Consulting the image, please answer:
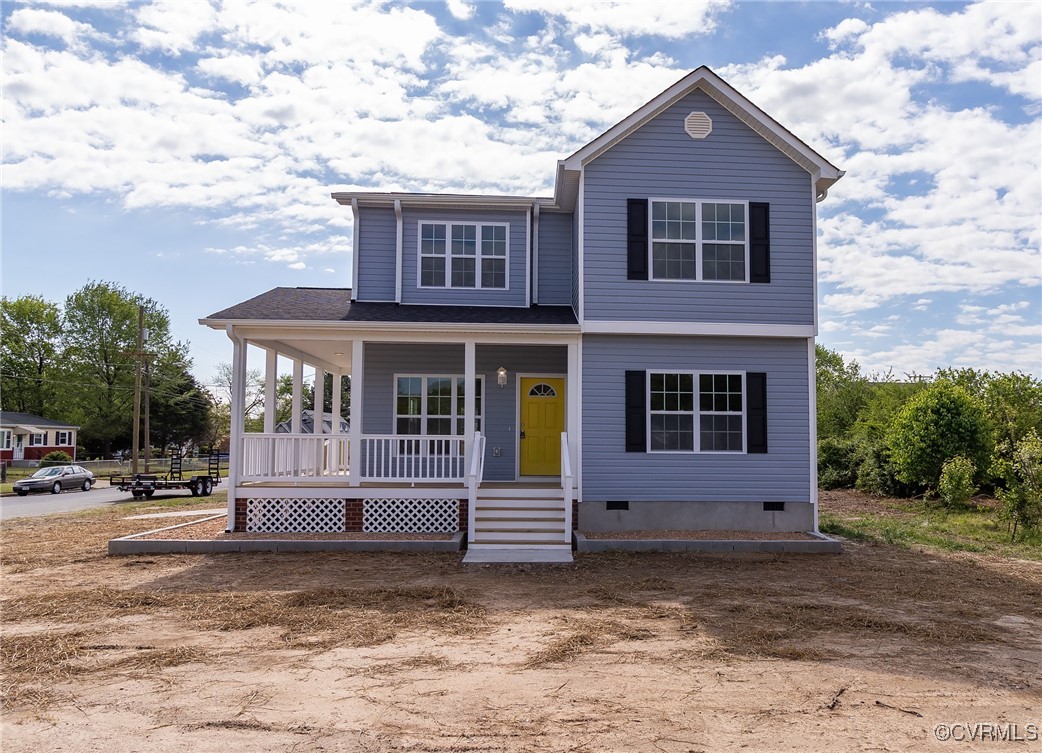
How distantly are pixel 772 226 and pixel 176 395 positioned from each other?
5193cm

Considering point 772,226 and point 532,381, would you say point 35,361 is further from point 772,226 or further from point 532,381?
point 772,226

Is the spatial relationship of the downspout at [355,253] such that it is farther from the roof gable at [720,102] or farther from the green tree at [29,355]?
the green tree at [29,355]

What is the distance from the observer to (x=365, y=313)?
13.5 metres

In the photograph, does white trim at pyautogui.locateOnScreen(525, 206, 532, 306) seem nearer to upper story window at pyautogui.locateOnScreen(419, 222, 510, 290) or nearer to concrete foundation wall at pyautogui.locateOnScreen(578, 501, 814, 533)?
upper story window at pyautogui.locateOnScreen(419, 222, 510, 290)

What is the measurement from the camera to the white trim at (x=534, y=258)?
1492 cm

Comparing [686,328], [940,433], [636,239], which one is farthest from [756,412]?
[940,433]

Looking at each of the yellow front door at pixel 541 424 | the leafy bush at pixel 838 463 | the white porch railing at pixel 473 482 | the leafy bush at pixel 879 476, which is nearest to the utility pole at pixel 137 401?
the yellow front door at pixel 541 424

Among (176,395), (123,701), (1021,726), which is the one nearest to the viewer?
(1021,726)

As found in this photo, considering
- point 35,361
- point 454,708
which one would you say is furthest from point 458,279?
point 35,361

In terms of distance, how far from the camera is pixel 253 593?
28.2 ft

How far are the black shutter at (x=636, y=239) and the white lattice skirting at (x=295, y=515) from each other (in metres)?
6.53

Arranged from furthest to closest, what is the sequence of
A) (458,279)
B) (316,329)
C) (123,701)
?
(458,279) < (316,329) < (123,701)

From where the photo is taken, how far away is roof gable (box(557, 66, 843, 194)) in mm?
12867

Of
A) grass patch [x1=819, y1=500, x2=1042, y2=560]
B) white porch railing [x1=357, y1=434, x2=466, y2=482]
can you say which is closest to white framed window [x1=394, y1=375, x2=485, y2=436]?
white porch railing [x1=357, y1=434, x2=466, y2=482]
